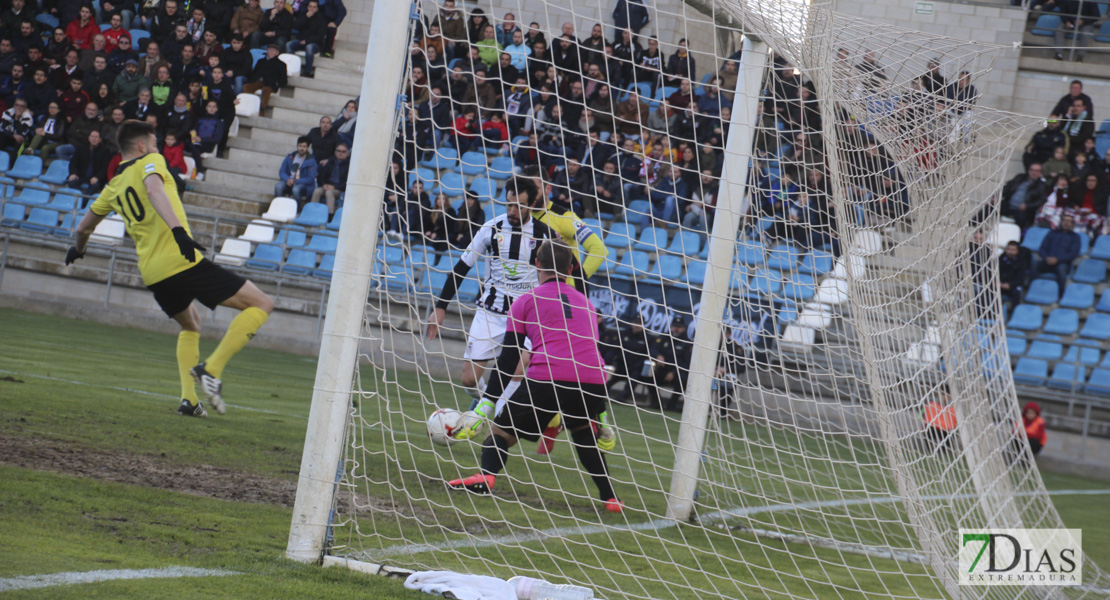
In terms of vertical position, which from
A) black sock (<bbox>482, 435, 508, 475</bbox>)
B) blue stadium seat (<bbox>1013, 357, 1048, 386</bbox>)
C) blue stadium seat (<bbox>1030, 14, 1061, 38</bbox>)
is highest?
blue stadium seat (<bbox>1030, 14, 1061, 38</bbox>)

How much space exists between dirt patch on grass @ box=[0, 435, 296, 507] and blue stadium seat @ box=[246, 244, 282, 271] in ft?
34.4

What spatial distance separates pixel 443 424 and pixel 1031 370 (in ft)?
36.3

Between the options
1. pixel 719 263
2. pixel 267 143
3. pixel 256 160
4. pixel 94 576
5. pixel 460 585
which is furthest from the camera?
pixel 267 143

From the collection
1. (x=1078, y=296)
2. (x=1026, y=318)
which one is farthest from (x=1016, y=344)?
(x=1078, y=296)

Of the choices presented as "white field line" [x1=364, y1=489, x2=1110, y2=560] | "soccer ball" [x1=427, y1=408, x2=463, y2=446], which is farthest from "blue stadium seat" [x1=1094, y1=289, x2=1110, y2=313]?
"soccer ball" [x1=427, y1=408, x2=463, y2=446]

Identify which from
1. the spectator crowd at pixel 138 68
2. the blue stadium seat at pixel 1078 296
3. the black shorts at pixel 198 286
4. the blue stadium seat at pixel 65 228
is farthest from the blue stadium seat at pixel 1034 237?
the blue stadium seat at pixel 65 228

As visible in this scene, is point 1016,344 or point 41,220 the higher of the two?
point 1016,344

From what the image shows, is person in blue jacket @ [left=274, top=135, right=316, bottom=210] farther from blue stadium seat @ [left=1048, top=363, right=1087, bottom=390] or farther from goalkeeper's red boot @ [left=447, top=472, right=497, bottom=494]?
goalkeeper's red boot @ [left=447, top=472, right=497, bottom=494]

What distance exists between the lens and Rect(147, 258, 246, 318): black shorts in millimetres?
6855

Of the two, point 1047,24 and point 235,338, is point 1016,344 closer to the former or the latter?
point 1047,24

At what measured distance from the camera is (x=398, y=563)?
13.7 feet

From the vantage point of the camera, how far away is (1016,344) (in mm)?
14633

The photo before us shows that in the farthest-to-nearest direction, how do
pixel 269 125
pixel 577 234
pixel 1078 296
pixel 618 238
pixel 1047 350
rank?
pixel 269 125 → pixel 1078 296 → pixel 1047 350 → pixel 618 238 → pixel 577 234

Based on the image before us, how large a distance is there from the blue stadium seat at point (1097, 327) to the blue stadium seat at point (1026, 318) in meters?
0.61
